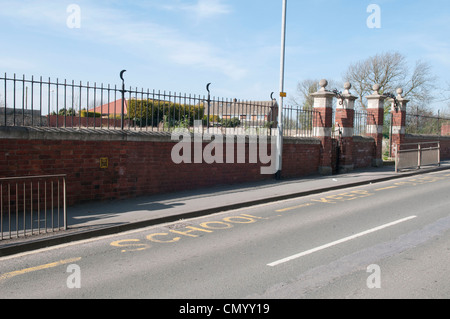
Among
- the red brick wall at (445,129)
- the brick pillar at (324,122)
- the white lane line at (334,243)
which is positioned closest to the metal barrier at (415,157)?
the brick pillar at (324,122)

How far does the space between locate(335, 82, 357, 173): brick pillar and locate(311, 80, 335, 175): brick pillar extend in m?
0.80

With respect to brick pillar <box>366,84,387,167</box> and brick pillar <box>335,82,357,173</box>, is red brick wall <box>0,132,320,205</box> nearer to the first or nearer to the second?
brick pillar <box>335,82,357,173</box>

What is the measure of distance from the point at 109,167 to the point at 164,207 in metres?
1.81

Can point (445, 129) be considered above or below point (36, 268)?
above

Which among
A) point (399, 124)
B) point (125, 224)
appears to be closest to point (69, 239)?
point (125, 224)

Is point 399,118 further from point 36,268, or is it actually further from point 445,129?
point 36,268

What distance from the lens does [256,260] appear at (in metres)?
5.43

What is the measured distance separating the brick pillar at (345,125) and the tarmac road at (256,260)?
7821 millimetres

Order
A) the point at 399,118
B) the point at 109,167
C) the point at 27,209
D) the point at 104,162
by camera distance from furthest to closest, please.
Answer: the point at 399,118
the point at 109,167
the point at 104,162
the point at 27,209

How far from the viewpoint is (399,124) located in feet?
65.5

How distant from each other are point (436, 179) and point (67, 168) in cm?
1308

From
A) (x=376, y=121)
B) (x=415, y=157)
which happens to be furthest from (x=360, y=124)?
(x=415, y=157)
